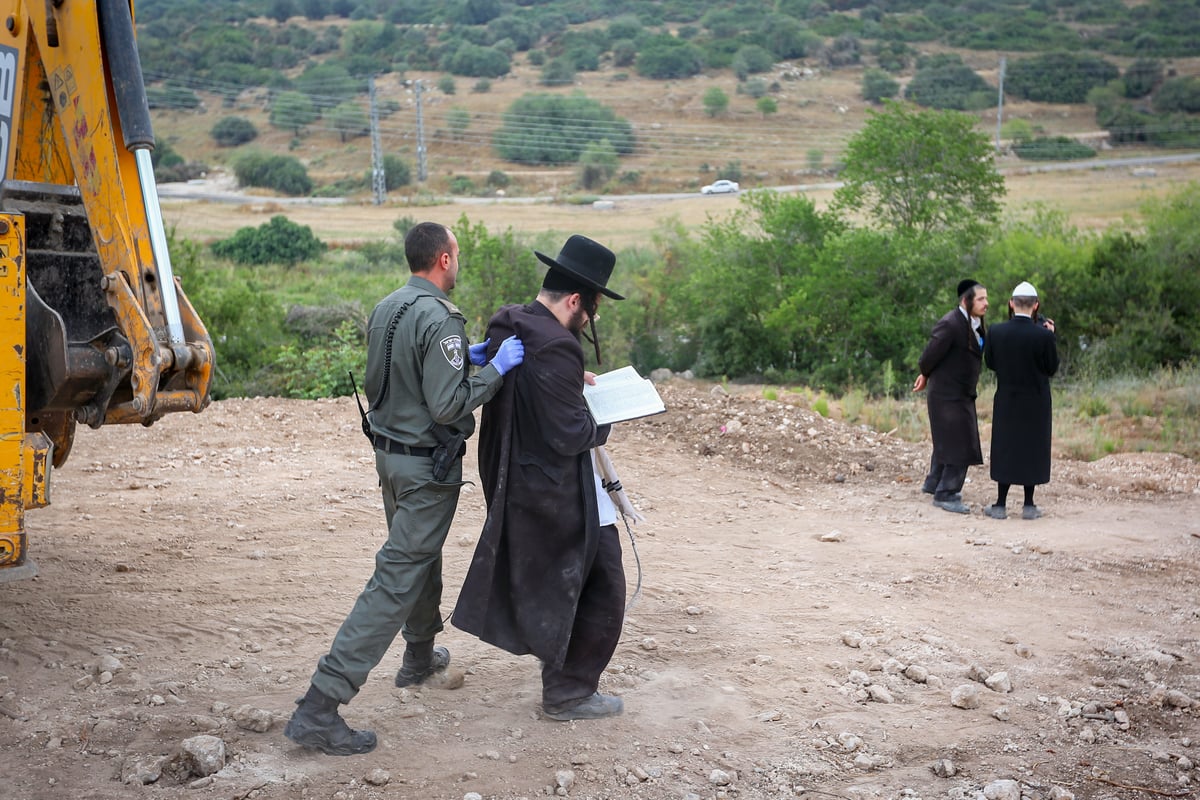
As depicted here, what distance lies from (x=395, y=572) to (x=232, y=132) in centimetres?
6394

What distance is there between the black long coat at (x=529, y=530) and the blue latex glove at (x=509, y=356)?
0.07m

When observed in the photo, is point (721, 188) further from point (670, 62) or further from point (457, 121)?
point (670, 62)

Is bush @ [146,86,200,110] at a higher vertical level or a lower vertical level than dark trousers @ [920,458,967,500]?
higher

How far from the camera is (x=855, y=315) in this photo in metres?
16.3

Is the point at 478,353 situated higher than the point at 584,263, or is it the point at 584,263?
the point at 584,263

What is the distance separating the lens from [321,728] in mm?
4305

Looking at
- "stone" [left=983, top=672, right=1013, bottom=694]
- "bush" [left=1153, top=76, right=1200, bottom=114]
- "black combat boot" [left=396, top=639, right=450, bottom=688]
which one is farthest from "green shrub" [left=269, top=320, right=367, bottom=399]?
"bush" [left=1153, top=76, right=1200, bottom=114]

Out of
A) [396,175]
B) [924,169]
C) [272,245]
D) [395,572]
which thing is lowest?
[272,245]

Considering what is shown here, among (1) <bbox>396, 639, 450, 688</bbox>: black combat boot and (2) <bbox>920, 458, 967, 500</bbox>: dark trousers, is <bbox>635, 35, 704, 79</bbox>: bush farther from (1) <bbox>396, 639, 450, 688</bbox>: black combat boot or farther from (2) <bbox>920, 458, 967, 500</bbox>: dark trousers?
(1) <bbox>396, 639, 450, 688</bbox>: black combat boot

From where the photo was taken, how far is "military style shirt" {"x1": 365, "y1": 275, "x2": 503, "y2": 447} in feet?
14.0

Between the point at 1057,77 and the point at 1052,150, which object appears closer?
the point at 1052,150

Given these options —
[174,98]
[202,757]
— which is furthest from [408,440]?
[174,98]

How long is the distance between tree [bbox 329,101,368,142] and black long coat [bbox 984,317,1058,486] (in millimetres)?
58836

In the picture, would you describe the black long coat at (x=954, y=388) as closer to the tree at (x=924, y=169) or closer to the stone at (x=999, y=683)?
the stone at (x=999, y=683)
